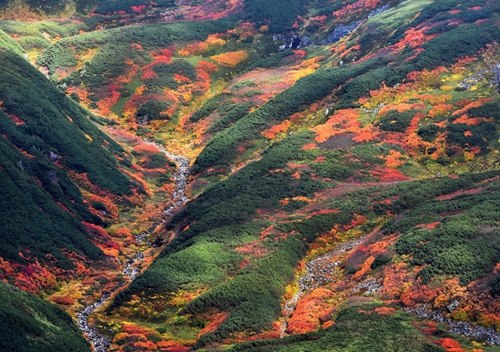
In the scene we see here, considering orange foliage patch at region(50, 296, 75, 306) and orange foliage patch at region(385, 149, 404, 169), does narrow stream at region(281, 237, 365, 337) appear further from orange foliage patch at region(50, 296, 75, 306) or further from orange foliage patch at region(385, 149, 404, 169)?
orange foliage patch at region(50, 296, 75, 306)

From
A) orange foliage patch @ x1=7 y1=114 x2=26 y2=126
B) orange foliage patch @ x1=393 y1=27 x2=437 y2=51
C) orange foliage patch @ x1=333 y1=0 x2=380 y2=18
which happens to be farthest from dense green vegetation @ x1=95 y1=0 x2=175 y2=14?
orange foliage patch @ x1=7 y1=114 x2=26 y2=126

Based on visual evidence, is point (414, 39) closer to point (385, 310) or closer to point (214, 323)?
point (385, 310)

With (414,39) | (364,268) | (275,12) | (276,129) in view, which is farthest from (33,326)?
(275,12)

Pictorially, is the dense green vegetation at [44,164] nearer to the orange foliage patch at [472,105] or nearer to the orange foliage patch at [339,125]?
the orange foliage patch at [339,125]

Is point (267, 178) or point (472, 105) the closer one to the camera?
point (267, 178)

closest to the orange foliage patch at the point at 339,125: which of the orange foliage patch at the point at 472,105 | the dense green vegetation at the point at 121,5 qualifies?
the orange foliage patch at the point at 472,105

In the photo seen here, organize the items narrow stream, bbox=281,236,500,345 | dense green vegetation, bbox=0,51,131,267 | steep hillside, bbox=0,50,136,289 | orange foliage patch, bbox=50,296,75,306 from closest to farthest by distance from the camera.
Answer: narrow stream, bbox=281,236,500,345
orange foliage patch, bbox=50,296,75,306
steep hillside, bbox=0,50,136,289
dense green vegetation, bbox=0,51,131,267
